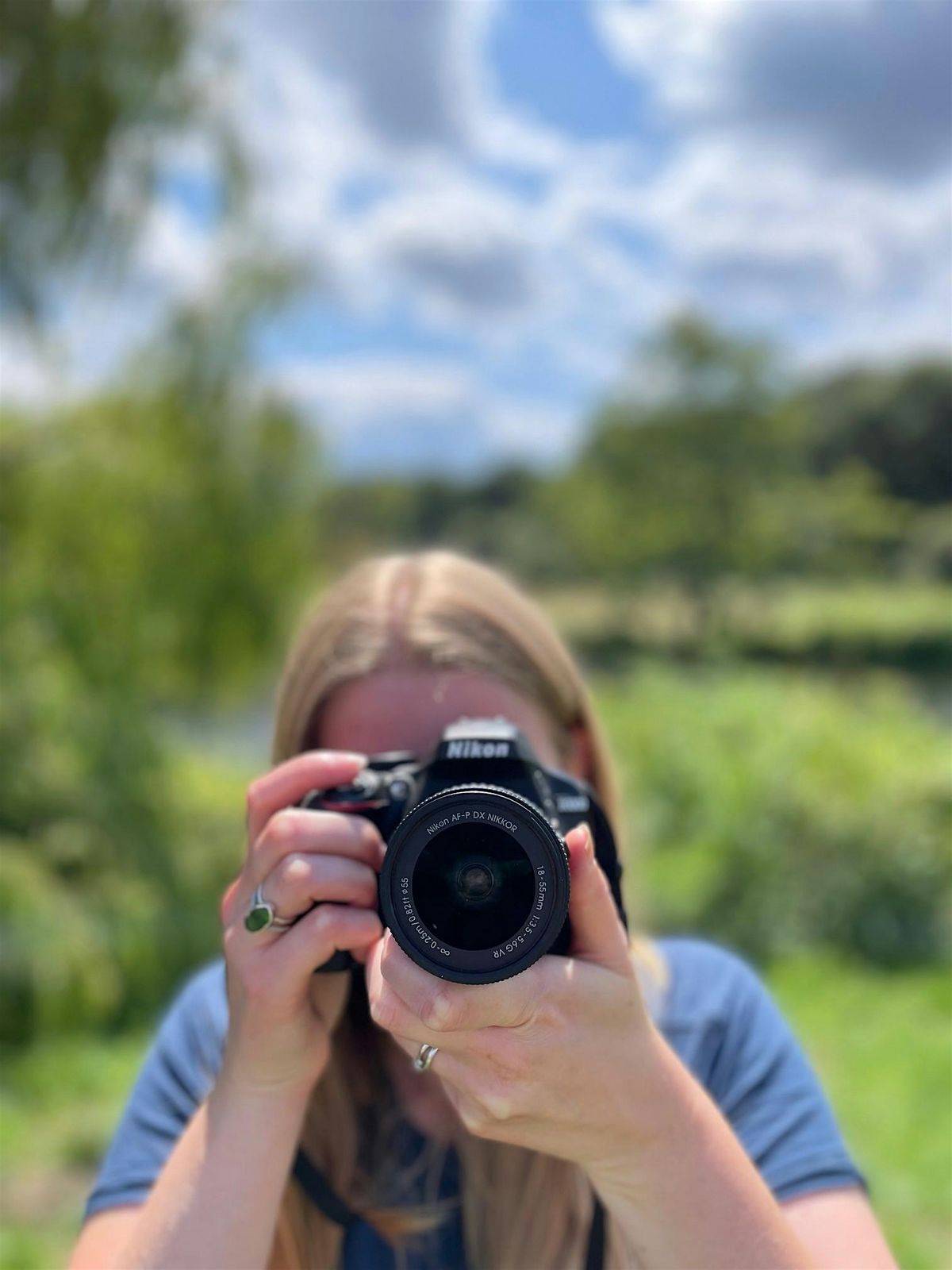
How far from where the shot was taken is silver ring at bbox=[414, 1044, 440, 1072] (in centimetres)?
120

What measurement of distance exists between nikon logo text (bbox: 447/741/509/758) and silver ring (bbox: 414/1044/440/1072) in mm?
352

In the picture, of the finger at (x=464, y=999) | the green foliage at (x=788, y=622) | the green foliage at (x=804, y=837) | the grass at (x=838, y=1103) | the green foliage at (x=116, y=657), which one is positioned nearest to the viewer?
the finger at (x=464, y=999)

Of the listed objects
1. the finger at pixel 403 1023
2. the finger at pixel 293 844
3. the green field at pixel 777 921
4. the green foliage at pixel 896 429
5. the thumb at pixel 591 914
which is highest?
the green foliage at pixel 896 429

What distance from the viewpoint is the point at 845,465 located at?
4141cm

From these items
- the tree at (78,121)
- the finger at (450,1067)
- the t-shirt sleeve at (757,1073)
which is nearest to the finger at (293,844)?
the finger at (450,1067)

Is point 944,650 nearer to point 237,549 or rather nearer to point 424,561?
point 237,549

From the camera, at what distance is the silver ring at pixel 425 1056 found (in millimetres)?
1202

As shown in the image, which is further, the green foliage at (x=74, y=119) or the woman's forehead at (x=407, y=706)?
the green foliage at (x=74, y=119)

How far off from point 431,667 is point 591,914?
0.55 meters

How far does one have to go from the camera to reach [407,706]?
1.63m

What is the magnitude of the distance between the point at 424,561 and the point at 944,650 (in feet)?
114

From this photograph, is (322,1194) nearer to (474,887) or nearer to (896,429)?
(474,887)

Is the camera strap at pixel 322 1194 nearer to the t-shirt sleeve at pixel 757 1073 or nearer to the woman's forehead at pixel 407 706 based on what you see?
the t-shirt sleeve at pixel 757 1073

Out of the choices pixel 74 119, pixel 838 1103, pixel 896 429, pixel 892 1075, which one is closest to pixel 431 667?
pixel 838 1103
